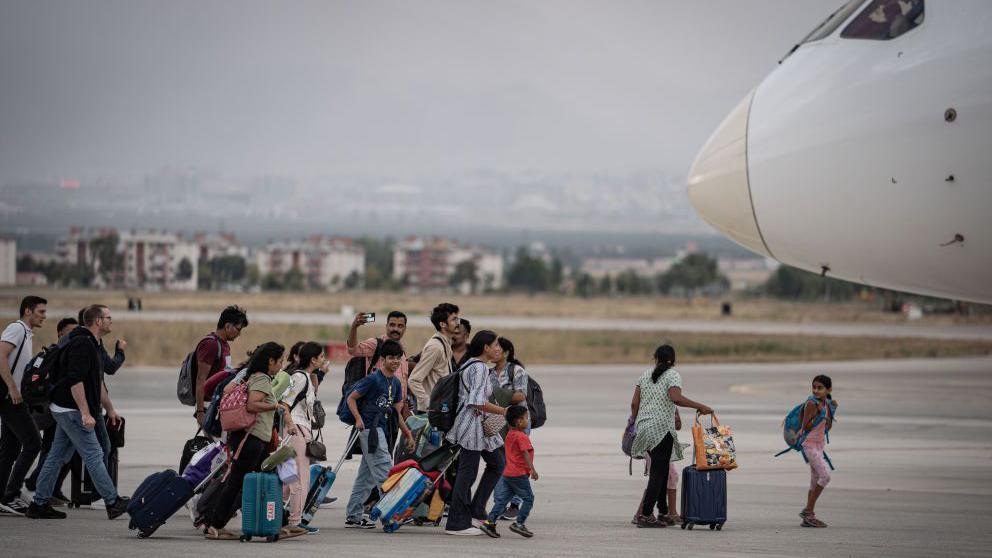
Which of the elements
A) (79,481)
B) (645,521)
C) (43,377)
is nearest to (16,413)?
(43,377)

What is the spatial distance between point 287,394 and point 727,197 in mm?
4142

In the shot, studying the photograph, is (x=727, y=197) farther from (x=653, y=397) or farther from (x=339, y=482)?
(x=339, y=482)

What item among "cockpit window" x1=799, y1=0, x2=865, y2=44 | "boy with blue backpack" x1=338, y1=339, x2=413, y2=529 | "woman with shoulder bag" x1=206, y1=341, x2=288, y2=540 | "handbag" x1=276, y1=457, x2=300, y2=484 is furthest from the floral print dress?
"woman with shoulder bag" x1=206, y1=341, x2=288, y2=540

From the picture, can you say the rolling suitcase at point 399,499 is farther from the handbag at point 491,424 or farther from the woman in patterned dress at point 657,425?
the woman in patterned dress at point 657,425

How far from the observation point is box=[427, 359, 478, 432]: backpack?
39.4 feet

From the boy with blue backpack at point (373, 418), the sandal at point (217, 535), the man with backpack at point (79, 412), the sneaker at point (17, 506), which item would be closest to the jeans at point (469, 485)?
the boy with blue backpack at point (373, 418)

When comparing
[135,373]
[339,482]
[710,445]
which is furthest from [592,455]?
[135,373]

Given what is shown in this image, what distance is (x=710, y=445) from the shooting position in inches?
491

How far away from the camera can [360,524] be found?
1248 centimetres

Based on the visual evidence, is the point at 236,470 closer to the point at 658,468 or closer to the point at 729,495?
the point at 658,468

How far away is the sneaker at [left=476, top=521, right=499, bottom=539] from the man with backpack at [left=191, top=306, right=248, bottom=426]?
275 centimetres

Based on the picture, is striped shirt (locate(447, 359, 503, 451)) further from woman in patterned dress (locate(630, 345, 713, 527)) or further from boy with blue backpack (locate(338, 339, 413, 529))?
woman in patterned dress (locate(630, 345, 713, 527))

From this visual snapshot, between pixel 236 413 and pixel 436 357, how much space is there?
8.40 ft

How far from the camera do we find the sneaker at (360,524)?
12.5 meters
